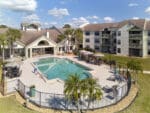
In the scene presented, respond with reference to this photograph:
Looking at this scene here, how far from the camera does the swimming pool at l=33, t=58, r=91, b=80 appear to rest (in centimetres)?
4033

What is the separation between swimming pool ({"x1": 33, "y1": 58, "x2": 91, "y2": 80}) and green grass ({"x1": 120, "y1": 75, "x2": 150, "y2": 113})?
1073 cm

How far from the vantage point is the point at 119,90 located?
88.5ft

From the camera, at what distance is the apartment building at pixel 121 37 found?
208 ft

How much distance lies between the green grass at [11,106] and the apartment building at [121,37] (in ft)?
153

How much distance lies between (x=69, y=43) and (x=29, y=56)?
576 inches

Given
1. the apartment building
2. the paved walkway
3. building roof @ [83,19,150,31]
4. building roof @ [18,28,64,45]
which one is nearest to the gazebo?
building roof @ [18,28,64,45]

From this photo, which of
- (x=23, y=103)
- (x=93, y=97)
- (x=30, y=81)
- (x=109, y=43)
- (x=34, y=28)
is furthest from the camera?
(x=34, y=28)

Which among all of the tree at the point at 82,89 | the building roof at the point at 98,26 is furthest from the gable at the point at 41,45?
the tree at the point at 82,89

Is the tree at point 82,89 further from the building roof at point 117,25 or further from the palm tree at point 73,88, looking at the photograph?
the building roof at point 117,25

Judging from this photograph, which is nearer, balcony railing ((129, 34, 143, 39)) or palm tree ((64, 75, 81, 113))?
palm tree ((64, 75, 81, 113))

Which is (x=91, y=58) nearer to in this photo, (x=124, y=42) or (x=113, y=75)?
(x=113, y=75)

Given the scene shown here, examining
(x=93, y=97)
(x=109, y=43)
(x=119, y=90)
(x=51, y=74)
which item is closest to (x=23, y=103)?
(x=93, y=97)

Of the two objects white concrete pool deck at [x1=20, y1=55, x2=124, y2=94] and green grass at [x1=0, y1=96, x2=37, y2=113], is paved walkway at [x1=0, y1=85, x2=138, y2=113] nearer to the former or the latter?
green grass at [x1=0, y1=96, x2=37, y2=113]

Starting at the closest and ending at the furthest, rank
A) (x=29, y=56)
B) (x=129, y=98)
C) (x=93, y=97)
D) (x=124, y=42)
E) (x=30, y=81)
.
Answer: (x=93, y=97) → (x=129, y=98) → (x=30, y=81) → (x=29, y=56) → (x=124, y=42)
